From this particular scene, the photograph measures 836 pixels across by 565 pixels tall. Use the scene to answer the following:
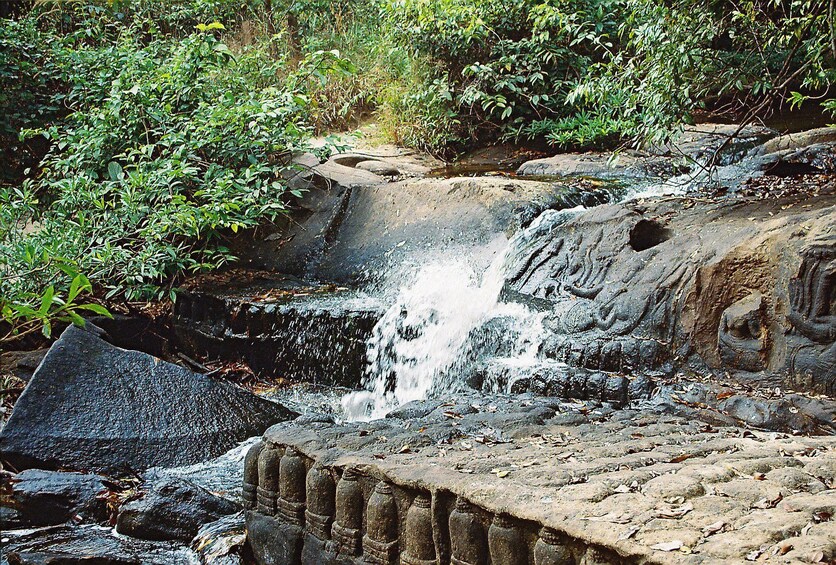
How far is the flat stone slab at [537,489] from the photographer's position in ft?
8.00

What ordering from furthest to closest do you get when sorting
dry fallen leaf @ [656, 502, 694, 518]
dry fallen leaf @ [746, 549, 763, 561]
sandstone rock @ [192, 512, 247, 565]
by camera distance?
sandstone rock @ [192, 512, 247, 565] < dry fallen leaf @ [656, 502, 694, 518] < dry fallen leaf @ [746, 549, 763, 561]

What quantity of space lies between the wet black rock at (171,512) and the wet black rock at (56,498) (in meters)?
0.31

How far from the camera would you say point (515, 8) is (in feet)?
35.1

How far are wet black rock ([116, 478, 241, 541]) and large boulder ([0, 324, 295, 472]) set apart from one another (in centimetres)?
79

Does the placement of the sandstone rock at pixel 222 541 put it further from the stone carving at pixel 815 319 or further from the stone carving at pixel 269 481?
the stone carving at pixel 815 319

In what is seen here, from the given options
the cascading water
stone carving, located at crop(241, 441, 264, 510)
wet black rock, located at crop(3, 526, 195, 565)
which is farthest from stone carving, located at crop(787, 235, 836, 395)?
wet black rock, located at crop(3, 526, 195, 565)

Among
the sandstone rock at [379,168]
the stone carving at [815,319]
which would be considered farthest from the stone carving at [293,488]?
the sandstone rock at [379,168]

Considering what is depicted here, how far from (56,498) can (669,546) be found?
149 inches

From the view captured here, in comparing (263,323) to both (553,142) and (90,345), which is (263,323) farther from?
(553,142)

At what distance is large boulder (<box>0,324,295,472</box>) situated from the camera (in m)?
5.34

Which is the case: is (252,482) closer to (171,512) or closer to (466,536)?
(171,512)

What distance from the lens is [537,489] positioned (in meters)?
2.88

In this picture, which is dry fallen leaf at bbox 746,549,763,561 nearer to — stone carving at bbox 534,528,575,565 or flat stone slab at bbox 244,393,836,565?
flat stone slab at bbox 244,393,836,565

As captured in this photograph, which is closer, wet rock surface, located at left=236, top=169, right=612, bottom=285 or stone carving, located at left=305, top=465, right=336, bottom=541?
stone carving, located at left=305, top=465, right=336, bottom=541
